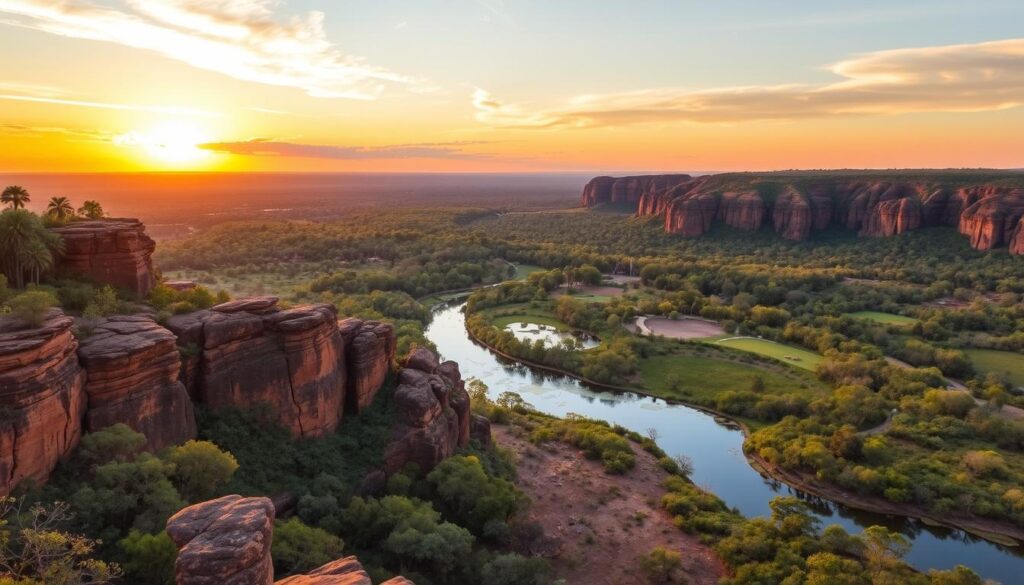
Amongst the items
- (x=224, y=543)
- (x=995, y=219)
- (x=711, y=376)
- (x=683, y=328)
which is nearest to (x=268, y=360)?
(x=224, y=543)

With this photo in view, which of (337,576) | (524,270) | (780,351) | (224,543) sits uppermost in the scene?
(224,543)

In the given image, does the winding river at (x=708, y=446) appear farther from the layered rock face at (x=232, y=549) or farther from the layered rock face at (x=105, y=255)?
the layered rock face at (x=105, y=255)

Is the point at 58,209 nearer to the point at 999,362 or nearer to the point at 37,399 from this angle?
the point at 37,399

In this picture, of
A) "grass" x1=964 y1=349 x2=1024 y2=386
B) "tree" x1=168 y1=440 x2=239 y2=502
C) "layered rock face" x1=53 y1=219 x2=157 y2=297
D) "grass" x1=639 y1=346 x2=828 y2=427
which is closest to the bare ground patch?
"grass" x1=639 y1=346 x2=828 y2=427

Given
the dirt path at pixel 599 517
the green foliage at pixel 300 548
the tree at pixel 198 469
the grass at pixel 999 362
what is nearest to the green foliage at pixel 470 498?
the dirt path at pixel 599 517

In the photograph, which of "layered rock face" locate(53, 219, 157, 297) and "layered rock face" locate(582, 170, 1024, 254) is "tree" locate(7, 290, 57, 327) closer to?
"layered rock face" locate(53, 219, 157, 297)
